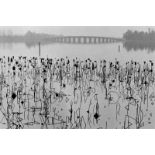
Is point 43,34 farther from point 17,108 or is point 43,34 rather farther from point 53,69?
point 17,108

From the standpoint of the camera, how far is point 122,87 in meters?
4.12

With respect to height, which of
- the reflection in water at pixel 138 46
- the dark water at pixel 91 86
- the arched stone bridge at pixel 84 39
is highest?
the arched stone bridge at pixel 84 39

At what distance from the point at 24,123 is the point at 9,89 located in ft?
1.20

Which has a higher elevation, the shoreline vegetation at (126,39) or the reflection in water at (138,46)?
the shoreline vegetation at (126,39)

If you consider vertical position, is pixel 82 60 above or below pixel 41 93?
above

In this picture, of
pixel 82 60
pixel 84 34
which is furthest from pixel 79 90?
pixel 84 34

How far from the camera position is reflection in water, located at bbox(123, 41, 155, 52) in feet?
13.2

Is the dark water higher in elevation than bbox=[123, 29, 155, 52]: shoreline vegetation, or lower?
lower

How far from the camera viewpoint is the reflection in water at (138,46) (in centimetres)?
403

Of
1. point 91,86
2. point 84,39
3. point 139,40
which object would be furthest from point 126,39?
point 91,86

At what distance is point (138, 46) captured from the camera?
160 inches

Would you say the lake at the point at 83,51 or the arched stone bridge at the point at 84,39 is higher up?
the arched stone bridge at the point at 84,39
